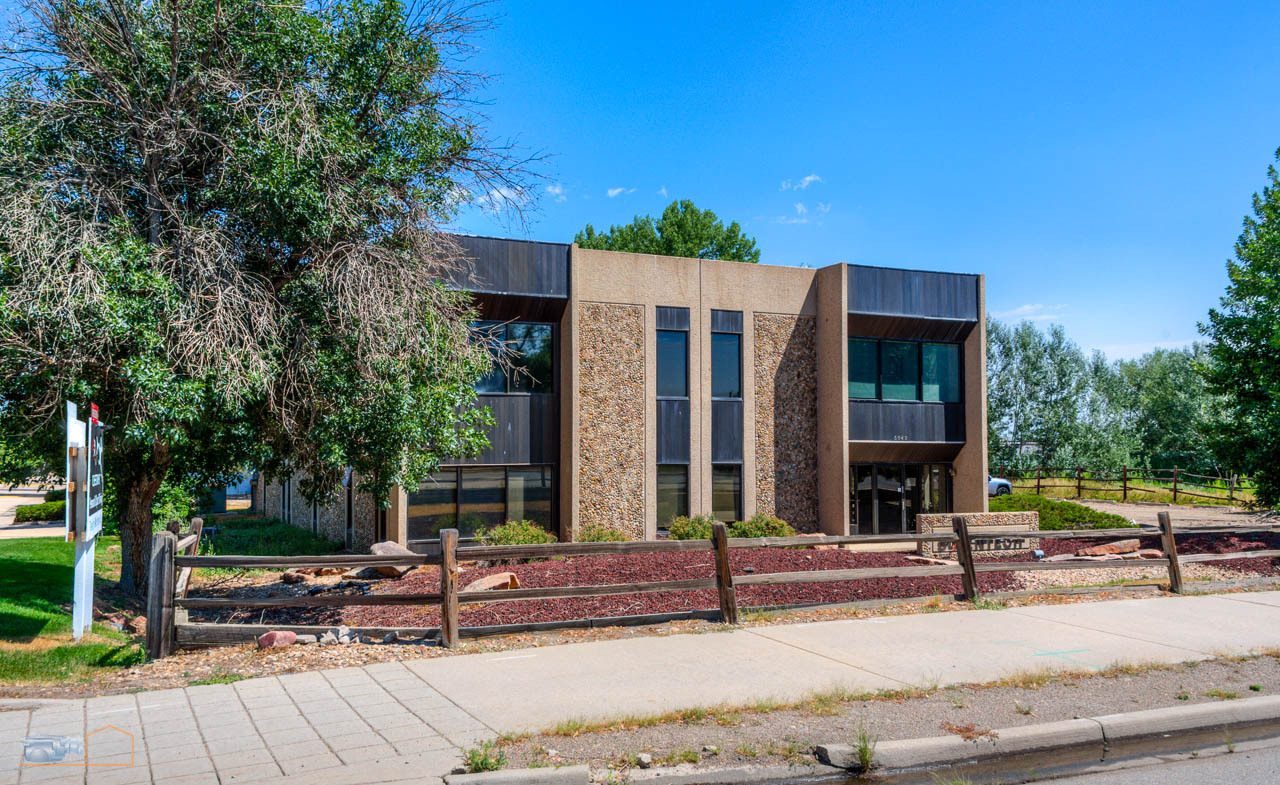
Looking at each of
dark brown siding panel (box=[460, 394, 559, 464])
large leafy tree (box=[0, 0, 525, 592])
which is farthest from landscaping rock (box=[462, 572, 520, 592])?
dark brown siding panel (box=[460, 394, 559, 464])

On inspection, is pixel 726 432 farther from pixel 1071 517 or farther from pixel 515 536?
→ pixel 1071 517

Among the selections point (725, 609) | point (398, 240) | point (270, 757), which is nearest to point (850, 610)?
point (725, 609)

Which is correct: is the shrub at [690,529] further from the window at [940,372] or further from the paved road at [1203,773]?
the paved road at [1203,773]

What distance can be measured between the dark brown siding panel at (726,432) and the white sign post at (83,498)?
1368 centimetres

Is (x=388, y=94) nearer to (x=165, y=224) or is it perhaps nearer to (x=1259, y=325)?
(x=165, y=224)

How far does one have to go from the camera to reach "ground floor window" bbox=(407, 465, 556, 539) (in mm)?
18750

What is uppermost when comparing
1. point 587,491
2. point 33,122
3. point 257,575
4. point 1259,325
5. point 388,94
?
point 388,94

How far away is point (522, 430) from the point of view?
19641 mm

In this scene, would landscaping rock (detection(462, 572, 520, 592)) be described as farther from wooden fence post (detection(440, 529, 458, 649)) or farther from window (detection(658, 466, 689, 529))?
window (detection(658, 466, 689, 529))

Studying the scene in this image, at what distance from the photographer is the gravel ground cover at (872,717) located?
5691mm

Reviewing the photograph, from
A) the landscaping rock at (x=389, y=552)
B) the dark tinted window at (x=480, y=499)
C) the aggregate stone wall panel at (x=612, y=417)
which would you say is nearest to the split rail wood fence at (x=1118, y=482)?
the aggregate stone wall panel at (x=612, y=417)

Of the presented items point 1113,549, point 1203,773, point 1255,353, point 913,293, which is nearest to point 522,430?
point 913,293

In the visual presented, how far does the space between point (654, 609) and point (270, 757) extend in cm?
582

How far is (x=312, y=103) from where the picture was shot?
11.5m
